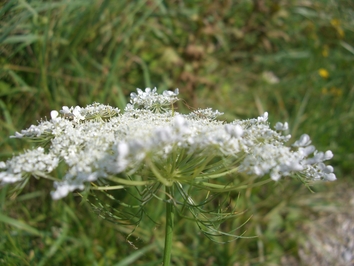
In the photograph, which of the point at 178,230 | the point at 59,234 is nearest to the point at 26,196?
the point at 59,234

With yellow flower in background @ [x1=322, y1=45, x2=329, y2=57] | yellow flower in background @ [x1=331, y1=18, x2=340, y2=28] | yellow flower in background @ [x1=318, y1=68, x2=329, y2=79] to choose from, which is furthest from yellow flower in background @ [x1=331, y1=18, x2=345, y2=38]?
yellow flower in background @ [x1=318, y1=68, x2=329, y2=79]

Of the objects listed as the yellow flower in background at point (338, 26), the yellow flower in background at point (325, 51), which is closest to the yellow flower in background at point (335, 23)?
the yellow flower in background at point (338, 26)

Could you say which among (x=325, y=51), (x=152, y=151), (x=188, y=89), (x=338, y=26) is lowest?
(x=152, y=151)

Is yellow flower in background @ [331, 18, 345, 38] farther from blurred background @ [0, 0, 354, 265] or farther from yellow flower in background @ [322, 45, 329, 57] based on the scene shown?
yellow flower in background @ [322, 45, 329, 57]

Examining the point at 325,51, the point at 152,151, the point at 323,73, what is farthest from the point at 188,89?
the point at 152,151

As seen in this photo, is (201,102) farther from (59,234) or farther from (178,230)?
(59,234)

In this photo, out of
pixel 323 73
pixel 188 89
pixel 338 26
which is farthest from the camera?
pixel 338 26

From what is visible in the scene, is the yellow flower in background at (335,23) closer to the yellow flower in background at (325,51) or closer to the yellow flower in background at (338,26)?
the yellow flower in background at (338,26)

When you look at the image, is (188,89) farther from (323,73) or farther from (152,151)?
(152,151)
